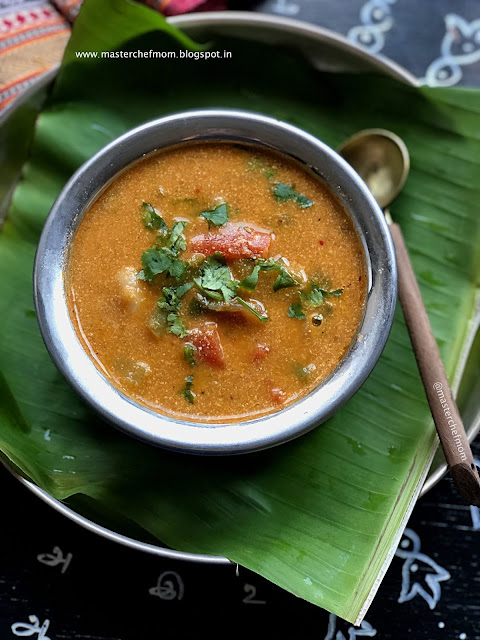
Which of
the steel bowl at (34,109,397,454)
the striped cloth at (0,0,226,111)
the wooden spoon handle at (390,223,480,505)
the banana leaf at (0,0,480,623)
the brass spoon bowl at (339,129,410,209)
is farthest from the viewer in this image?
the striped cloth at (0,0,226,111)

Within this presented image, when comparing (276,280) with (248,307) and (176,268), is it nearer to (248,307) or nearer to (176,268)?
(248,307)

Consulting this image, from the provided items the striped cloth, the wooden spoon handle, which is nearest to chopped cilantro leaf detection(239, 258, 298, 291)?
the wooden spoon handle

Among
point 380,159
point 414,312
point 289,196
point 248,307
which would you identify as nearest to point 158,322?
point 248,307

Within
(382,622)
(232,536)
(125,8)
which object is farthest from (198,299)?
(382,622)

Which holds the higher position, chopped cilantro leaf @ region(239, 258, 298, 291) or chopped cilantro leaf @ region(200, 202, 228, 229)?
chopped cilantro leaf @ region(200, 202, 228, 229)

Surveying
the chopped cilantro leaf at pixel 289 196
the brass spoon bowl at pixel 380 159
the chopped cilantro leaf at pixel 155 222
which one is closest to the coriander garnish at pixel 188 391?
the chopped cilantro leaf at pixel 155 222

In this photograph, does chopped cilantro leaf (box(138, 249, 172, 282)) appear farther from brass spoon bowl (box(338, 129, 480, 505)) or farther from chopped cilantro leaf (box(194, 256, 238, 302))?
brass spoon bowl (box(338, 129, 480, 505))
